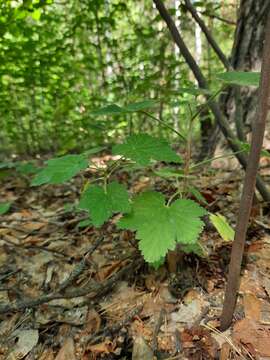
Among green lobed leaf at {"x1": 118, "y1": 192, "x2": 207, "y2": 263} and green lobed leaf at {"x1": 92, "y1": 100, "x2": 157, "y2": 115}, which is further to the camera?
green lobed leaf at {"x1": 92, "y1": 100, "x2": 157, "y2": 115}

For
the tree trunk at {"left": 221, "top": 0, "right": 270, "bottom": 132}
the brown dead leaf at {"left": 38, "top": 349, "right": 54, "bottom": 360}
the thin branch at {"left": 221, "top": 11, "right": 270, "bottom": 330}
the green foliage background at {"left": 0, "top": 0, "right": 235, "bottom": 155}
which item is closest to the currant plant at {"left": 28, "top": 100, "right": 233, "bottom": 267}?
the thin branch at {"left": 221, "top": 11, "right": 270, "bottom": 330}

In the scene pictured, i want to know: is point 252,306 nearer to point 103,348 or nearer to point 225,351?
point 225,351

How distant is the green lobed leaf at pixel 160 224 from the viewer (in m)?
0.99

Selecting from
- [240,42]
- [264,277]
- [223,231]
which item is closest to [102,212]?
[223,231]

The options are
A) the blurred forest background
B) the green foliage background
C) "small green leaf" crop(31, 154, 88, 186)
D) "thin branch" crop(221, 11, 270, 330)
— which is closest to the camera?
"thin branch" crop(221, 11, 270, 330)

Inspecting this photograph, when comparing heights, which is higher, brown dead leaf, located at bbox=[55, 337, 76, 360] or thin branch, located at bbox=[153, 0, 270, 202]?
thin branch, located at bbox=[153, 0, 270, 202]

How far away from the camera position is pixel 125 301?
1.35m

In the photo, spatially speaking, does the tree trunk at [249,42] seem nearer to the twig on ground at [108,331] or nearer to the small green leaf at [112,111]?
the small green leaf at [112,111]

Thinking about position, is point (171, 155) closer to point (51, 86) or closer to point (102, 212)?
point (102, 212)

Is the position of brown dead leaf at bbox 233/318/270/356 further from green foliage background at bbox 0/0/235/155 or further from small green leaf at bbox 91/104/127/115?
green foliage background at bbox 0/0/235/155

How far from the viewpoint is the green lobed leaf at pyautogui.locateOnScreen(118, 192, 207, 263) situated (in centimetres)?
99

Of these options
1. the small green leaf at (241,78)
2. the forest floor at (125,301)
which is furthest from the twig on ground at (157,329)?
the small green leaf at (241,78)

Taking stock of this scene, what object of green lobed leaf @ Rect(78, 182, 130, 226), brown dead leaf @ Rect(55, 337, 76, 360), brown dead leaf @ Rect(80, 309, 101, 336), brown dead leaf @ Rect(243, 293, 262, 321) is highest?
green lobed leaf @ Rect(78, 182, 130, 226)

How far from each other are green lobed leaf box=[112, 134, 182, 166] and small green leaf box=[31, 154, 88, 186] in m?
0.13
